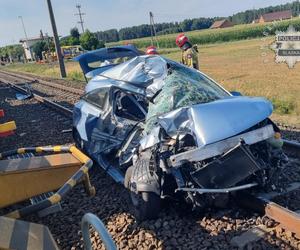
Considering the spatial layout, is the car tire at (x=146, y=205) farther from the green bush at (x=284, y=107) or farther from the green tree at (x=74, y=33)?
the green tree at (x=74, y=33)

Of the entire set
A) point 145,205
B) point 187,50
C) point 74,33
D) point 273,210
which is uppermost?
point 187,50

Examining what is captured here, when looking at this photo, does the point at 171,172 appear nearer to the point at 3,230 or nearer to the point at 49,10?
the point at 3,230

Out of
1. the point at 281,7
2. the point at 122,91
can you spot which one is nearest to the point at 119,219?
the point at 122,91

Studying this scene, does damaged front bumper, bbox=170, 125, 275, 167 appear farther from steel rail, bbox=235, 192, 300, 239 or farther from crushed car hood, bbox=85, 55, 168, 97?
crushed car hood, bbox=85, 55, 168, 97

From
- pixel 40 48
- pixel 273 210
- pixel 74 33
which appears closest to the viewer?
pixel 273 210

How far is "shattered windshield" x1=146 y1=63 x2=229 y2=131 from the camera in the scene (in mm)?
5262

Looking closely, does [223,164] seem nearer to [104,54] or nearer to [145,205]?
[145,205]

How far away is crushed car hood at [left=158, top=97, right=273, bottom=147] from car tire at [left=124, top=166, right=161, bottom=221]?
758 millimetres

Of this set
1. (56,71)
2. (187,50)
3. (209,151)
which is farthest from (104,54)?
(56,71)

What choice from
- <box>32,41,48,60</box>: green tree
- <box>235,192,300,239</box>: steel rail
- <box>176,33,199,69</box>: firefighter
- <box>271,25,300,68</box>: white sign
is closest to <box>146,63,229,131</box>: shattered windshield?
<box>235,192,300,239</box>: steel rail

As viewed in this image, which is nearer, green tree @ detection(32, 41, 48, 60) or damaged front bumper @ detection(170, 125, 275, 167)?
damaged front bumper @ detection(170, 125, 275, 167)

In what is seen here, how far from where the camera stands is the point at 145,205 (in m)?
4.91

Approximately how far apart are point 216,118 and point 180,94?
88 cm

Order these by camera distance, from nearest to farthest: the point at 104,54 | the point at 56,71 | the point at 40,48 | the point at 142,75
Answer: the point at 142,75, the point at 104,54, the point at 56,71, the point at 40,48
